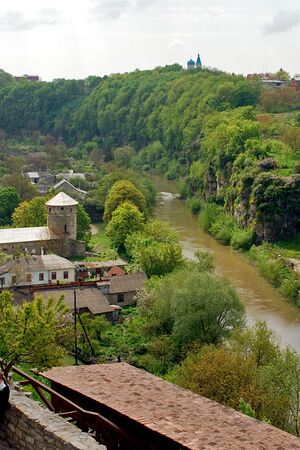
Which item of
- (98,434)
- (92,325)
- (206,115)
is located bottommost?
(92,325)

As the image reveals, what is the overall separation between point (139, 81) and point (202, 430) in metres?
115

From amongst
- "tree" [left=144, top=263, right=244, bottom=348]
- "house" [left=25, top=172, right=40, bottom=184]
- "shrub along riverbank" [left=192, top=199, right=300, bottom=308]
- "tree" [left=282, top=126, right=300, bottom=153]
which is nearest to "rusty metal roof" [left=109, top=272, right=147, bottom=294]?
"tree" [left=144, top=263, right=244, bottom=348]

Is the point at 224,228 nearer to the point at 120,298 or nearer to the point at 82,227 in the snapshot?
the point at 82,227

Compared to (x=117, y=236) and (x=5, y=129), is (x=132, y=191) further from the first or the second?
(x=5, y=129)

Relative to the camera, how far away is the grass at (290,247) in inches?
1730

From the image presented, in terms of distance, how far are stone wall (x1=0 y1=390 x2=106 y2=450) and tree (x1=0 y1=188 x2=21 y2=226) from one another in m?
42.4

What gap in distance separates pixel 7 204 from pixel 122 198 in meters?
8.33

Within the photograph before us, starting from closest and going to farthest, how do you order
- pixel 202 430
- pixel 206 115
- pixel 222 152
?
pixel 202 430
pixel 222 152
pixel 206 115

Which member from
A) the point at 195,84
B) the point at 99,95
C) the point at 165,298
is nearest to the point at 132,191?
the point at 165,298

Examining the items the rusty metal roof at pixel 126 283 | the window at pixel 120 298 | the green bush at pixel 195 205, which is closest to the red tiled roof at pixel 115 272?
the rusty metal roof at pixel 126 283

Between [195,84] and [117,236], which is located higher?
[195,84]

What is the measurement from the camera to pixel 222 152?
207 feet

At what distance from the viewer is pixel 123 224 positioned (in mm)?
44938

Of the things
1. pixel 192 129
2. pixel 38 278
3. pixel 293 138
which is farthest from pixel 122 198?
pixel 192 129
